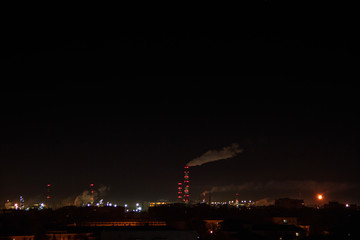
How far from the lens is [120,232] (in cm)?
1532

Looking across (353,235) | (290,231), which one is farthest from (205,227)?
(353,235)

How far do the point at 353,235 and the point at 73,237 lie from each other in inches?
411

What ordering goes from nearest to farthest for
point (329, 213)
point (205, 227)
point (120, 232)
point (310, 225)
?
point (120, 232) < point (205, 227) < point (310, 225) < point (329, 213)

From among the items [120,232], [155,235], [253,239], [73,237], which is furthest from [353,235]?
[73,237]

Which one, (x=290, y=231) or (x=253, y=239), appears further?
(x=290, y=231)

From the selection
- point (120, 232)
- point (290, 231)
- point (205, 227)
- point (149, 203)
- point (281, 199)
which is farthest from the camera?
point (149, 203)

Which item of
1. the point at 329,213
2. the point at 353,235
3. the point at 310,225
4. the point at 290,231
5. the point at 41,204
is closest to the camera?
the point at 353,235

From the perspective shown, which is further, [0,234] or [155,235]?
[0,234]

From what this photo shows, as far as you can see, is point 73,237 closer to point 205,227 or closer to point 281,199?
point 205,227

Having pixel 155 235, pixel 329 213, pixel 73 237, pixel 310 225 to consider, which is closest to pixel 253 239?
pixel 155 235

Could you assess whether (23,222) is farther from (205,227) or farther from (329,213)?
(329,213)

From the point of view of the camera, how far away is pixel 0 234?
57.0 ft

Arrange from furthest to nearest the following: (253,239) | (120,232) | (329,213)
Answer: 1. (329,213)
2. (253,239)
3. (120,232)

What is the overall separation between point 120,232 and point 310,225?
13111 millimetres
